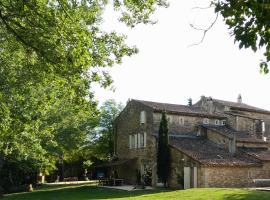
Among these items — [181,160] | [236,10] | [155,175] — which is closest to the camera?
[236,10]

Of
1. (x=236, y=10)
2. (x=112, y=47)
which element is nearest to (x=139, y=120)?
(x=112, y=47)

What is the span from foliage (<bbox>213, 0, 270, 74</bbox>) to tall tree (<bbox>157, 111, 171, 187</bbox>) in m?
33.9

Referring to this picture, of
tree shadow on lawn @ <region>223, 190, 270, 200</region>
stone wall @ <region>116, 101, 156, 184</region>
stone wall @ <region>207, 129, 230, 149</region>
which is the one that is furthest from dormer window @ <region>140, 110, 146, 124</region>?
tree shadow on lawn @ <region>223, 190, 270, 200</region>

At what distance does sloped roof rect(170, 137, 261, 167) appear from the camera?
38.0 m

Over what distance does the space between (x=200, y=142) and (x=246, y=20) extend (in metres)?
37.5

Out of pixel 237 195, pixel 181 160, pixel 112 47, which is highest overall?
pixel 112 47

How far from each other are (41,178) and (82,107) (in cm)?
4606

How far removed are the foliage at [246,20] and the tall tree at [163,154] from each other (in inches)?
1335

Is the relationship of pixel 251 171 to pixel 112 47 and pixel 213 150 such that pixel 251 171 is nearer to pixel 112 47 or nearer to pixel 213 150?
pixel 213 150

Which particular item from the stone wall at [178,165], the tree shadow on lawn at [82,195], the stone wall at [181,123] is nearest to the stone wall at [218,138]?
the stone wall at [181,123]

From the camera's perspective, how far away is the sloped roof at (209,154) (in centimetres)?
3803

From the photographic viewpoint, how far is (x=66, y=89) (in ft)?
45.9

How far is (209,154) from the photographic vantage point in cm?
3994

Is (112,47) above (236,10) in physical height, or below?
above
